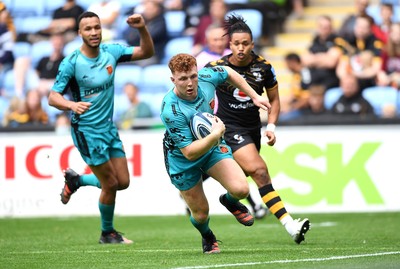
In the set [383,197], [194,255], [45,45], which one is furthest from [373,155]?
[45,45]

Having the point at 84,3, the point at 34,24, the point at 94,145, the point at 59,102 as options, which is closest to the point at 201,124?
the point at 59,102

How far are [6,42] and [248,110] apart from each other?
10720 millimetres

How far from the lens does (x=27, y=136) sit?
55.7ft

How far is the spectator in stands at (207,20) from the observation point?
62.8ft

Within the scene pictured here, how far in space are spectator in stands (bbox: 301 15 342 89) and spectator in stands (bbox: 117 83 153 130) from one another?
10.3ft

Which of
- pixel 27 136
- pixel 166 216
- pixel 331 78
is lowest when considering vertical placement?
pixel 166 216

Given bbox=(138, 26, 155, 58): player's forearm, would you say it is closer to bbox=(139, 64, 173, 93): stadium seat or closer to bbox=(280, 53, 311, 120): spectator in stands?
bbox=(280, 53, 311, 120): spectator in stands

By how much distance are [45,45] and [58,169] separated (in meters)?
5.29

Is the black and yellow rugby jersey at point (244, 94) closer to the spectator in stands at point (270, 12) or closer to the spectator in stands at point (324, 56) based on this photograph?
the spectator in stands at point (324, 56)

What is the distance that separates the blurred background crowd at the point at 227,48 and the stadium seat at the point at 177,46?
2 centimetres

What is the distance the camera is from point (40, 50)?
21.2 metres

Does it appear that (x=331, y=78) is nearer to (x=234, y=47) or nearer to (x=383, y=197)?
(x=383, y=197)

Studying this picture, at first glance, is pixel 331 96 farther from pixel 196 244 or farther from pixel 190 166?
pixel 190 166

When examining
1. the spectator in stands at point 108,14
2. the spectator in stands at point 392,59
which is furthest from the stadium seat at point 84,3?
the spectator in stands at point 392,59
